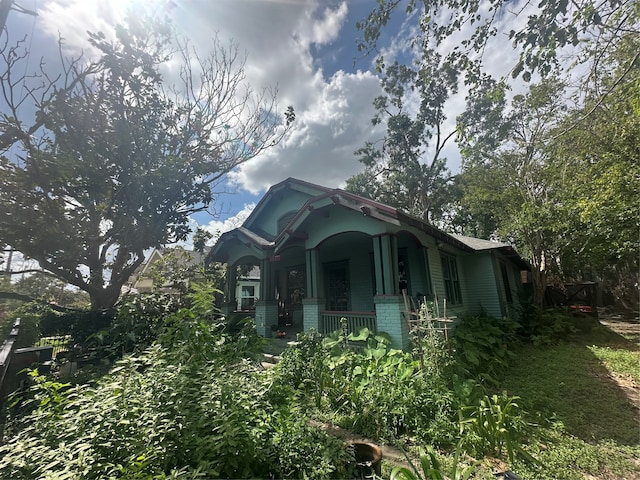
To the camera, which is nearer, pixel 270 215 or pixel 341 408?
pixel 341 408

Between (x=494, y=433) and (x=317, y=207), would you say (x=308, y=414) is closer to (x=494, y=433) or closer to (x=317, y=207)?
(x=494, y=433)

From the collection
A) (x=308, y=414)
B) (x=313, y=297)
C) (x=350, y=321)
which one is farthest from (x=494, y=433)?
(x=313, y=297)

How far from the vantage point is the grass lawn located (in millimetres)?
3494

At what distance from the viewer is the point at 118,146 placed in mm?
8570

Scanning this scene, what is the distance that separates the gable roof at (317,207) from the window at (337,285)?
8.93 ft

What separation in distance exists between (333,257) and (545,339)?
832cm

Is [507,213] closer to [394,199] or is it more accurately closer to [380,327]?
[394,199]

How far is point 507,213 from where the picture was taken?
16.1 meters

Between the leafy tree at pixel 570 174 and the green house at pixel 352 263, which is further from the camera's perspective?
the leafy tree at pixel 570 174

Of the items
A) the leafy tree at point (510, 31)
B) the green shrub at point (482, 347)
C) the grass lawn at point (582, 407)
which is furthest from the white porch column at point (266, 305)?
the leafy tree at point (510, 31)

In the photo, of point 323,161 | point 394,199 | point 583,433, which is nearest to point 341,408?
point 583,433

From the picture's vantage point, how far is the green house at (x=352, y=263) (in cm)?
721

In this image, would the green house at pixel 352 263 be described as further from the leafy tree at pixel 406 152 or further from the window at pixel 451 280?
the leafy tree at pixel 406 152

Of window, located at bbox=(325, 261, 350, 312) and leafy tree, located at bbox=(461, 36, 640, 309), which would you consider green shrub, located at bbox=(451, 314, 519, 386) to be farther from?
leafy tree, located at bbox=(461, 36, 640, 309)
